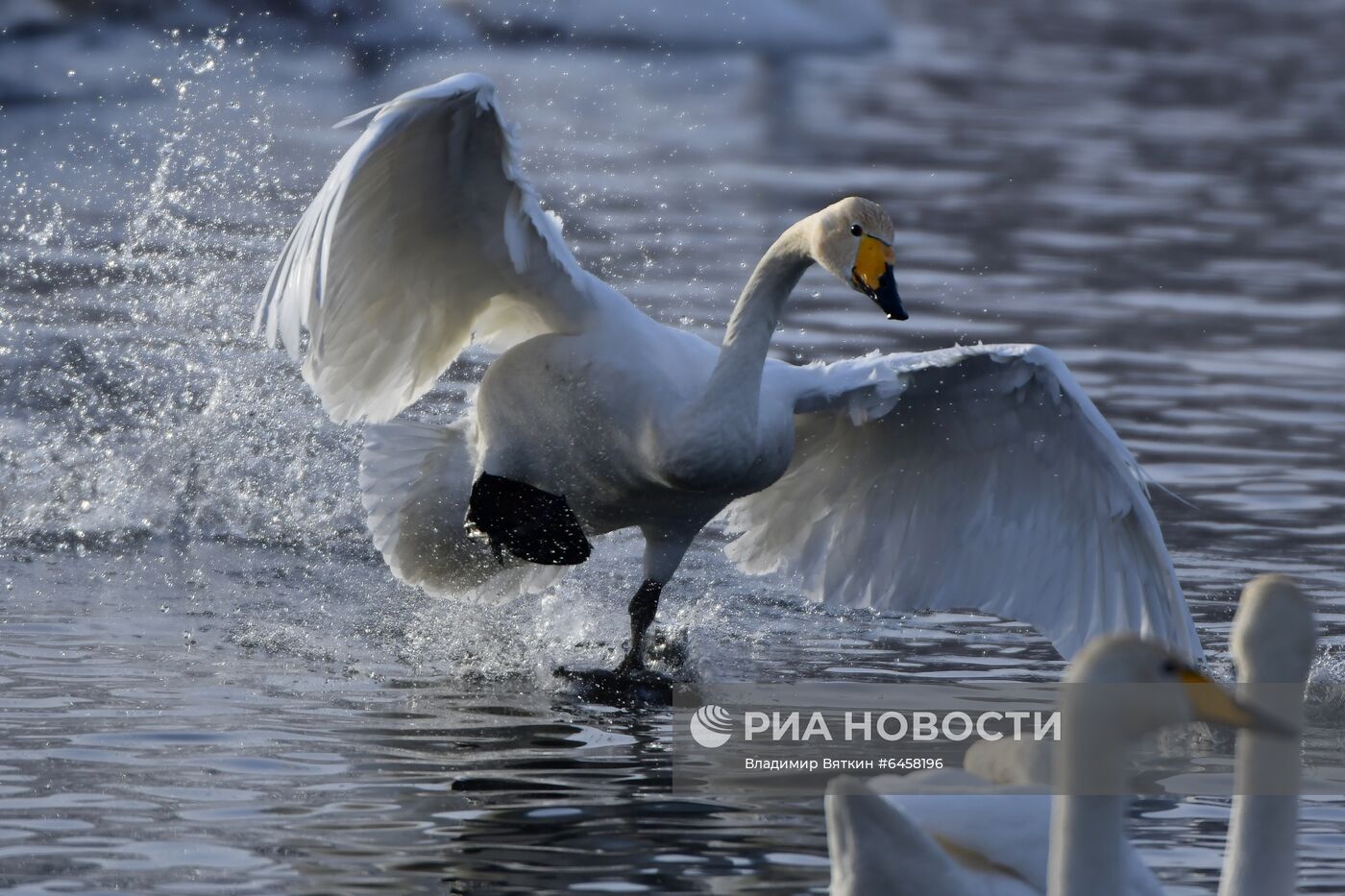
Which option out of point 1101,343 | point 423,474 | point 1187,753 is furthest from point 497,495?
point 1101,343

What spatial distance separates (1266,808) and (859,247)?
290cm

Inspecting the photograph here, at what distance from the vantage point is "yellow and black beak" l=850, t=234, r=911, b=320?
7352 millimetres

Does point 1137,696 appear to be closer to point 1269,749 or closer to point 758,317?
point 1269,749

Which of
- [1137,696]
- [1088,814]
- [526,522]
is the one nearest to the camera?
[1088,814]

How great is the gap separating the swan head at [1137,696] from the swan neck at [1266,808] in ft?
0.68

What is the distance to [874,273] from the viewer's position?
7.36 metres

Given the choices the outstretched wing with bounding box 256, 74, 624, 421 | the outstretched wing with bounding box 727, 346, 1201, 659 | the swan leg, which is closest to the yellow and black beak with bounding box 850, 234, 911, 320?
the outstretched wing with bounding box 727, 346, 1201, 659

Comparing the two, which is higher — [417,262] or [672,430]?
[417,262]

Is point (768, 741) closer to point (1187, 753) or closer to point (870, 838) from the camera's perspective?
point (1187, 753)

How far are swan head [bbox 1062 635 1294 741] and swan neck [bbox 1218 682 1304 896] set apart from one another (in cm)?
21

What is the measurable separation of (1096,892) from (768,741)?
2.93 meters

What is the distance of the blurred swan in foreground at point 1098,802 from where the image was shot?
455 cm

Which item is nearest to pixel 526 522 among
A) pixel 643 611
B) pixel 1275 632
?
pixel 643 611

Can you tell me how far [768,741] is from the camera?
7.39m
